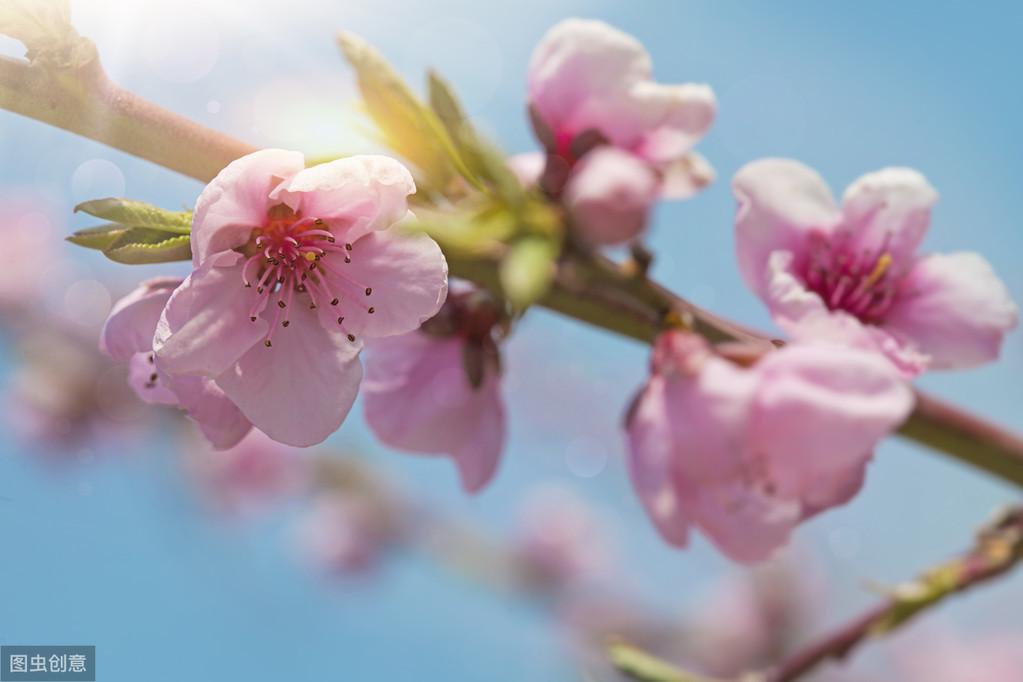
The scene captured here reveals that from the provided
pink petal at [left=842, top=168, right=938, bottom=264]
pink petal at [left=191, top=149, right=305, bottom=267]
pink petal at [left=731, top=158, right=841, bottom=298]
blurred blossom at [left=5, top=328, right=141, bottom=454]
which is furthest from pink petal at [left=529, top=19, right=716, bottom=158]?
blurred blossom at [left=5, top=328, right=141, bottom=454]

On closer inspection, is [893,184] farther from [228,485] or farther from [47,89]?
[228,485]

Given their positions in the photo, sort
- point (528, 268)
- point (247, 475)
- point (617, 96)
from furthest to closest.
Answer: point (247, 475) → point (617, 96) → point (528, 268)

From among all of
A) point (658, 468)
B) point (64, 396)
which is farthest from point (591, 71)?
point (64, 396)

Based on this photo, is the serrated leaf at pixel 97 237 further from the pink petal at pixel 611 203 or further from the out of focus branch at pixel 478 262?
the pink petal at pixel 611 203

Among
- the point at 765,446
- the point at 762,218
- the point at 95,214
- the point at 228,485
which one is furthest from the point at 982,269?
the point at 228,485

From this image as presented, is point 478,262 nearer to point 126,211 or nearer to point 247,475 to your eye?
point 126,211

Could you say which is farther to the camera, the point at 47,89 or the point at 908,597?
the point at 908,597

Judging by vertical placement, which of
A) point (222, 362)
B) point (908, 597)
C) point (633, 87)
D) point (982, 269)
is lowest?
point (908, 597)
